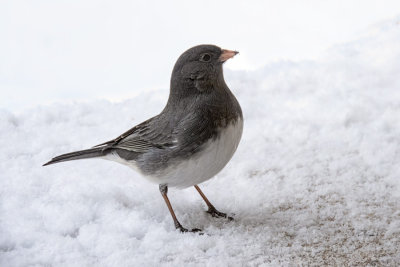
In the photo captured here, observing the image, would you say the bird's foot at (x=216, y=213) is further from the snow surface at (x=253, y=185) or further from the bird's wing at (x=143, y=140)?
the bird's wing at (x=143, y=140)

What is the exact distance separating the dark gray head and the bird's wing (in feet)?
0.72

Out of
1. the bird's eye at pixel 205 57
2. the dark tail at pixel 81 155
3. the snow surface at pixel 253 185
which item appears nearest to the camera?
the snow surface at pixel 253 185

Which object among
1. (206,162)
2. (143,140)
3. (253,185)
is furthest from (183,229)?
(253,185)

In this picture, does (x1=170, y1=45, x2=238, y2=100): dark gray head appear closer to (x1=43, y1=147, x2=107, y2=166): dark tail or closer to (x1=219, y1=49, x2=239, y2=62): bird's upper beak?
(x1=219, y1=49, x2=239, y2=62): bird's upper beak

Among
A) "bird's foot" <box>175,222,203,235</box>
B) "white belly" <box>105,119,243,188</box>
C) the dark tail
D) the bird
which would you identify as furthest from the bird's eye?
"bird's foot" <box>175,222,203,235</box>

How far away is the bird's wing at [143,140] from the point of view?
2.47 m

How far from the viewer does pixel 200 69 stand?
247cm

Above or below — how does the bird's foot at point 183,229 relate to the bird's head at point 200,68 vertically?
below

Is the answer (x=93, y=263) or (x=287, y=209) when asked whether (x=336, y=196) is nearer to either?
(x=287, y=209)

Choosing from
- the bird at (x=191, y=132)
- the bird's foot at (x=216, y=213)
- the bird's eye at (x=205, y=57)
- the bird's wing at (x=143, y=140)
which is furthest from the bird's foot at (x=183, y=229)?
the bird's eye at (x=205, y=57)

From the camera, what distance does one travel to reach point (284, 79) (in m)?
4.07

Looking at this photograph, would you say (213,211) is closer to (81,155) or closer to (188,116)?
(188,116)

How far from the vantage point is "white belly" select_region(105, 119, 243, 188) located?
234 cm

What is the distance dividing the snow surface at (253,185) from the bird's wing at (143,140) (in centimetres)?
30
